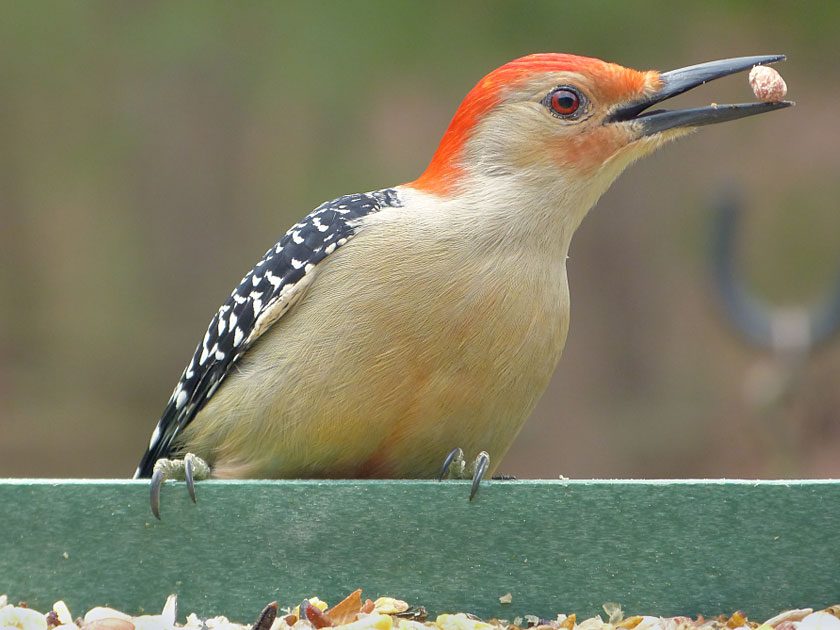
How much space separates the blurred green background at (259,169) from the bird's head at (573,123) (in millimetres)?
5246

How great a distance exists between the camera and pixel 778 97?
365 cm

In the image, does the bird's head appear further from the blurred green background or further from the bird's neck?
the blurred green background

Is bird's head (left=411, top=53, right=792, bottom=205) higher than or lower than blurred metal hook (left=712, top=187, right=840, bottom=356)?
higher

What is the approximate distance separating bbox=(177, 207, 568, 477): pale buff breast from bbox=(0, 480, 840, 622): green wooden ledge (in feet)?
1.53

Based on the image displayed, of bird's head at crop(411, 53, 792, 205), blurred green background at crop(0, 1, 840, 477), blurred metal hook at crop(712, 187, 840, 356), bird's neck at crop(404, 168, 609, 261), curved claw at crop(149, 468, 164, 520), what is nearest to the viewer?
curved claw at crop(149, 468, 164, 520)

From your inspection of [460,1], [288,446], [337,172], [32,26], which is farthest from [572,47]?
[288,446]

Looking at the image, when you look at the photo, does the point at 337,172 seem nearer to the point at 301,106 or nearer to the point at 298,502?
the point at 301,106

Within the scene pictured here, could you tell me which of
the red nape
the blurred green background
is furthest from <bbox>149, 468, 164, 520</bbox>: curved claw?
the blurred green background

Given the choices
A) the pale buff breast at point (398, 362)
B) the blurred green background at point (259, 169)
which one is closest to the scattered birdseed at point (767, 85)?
the pale buff breast at point (398, 362)

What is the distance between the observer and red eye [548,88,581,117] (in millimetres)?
3717

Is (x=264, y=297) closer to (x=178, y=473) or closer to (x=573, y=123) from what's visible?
(x=178, y=473)

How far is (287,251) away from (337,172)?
214 inches

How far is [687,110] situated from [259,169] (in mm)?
6084

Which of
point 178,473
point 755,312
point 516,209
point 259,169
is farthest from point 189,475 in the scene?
point 259,169
